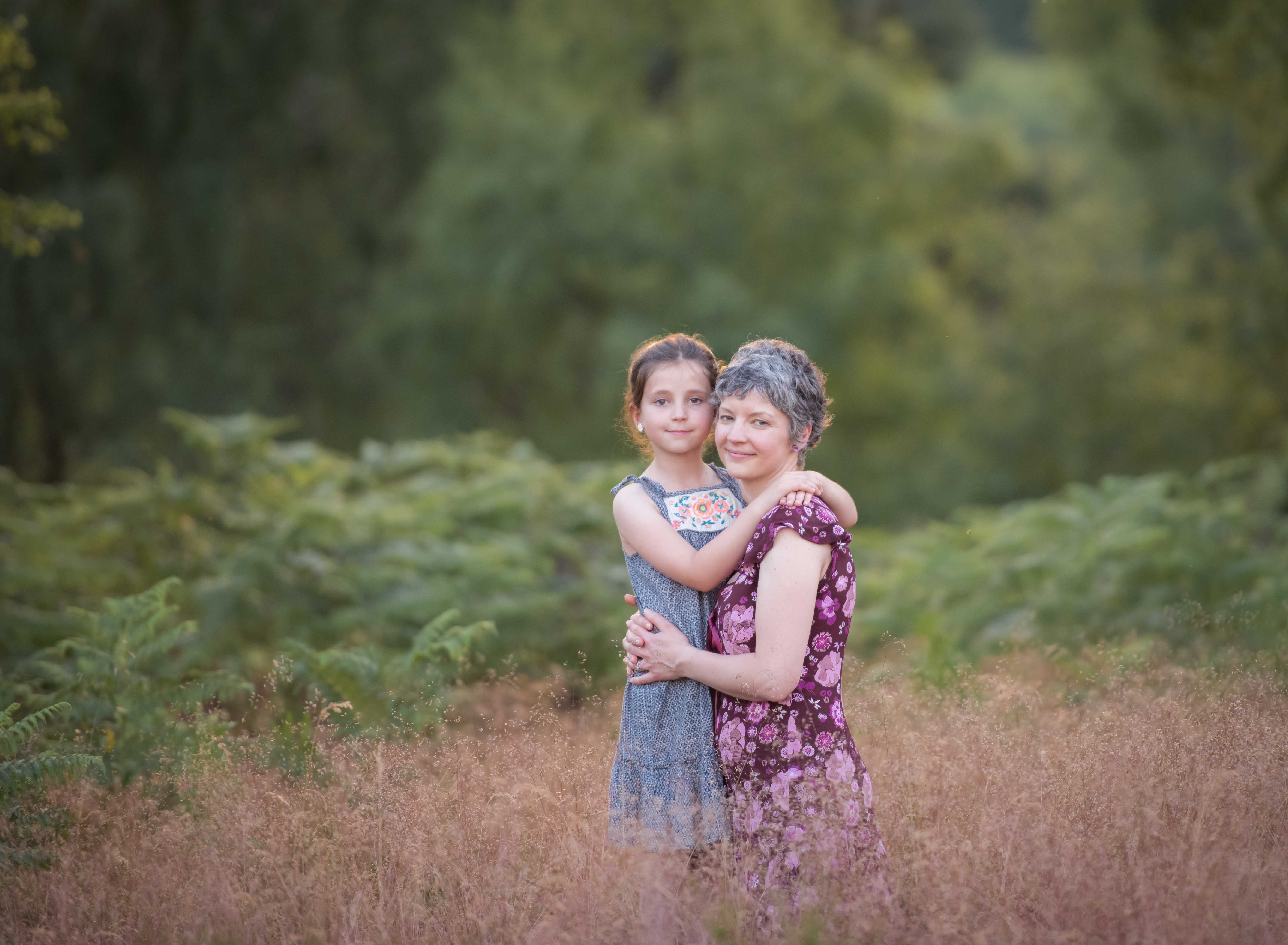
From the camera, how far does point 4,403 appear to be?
40.4 feet

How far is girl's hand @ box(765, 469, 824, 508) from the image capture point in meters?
2.81

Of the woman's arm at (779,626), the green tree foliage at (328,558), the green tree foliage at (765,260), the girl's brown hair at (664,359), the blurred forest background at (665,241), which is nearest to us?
the woman's arm at (779,626)

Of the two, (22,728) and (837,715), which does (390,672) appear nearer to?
(22,728)

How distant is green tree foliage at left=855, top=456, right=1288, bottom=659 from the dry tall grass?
0.99 metres

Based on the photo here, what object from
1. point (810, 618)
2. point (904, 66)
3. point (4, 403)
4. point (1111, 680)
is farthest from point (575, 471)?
point (904, 66)

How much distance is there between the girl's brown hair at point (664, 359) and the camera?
122 inches

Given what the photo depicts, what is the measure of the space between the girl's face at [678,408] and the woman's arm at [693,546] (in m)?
0.18

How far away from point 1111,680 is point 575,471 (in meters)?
7.39

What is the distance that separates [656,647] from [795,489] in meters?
0.56

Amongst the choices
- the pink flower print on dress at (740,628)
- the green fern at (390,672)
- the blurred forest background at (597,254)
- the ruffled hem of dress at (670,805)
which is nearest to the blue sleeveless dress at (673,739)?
the ruffled hem of dress at (670,805)

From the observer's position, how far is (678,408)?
3.04 meters

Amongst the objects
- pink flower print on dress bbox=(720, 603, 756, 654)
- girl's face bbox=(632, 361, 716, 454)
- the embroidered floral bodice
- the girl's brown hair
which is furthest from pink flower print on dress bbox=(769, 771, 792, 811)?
the girl's brown hair

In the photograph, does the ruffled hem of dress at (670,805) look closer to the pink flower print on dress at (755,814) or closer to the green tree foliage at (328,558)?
the pink flower print on dress at (755,814)

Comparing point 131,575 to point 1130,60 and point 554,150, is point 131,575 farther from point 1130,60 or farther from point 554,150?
point 1130,60
